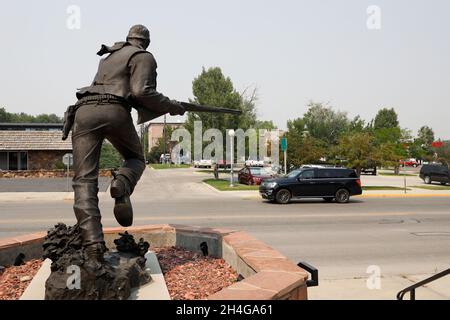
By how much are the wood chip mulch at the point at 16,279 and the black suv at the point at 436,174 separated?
30655 millimetres

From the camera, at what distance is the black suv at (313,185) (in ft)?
62.0

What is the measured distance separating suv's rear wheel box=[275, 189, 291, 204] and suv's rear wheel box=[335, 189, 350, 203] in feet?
8.01

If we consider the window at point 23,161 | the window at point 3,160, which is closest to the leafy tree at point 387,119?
the window at point 23,161

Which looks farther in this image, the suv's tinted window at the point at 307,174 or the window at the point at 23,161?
the window at the point at 23,161

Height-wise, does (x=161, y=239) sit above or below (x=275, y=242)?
above

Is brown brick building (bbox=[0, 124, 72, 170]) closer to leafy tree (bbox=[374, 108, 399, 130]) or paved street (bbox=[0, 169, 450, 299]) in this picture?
paved street (bbox=[0, 169, 450, 299])

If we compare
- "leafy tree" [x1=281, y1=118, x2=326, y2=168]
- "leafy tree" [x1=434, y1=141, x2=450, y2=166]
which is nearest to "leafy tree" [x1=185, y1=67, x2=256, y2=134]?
"leafy tree" [x1=281, y1=118, x2=326, y2=168]

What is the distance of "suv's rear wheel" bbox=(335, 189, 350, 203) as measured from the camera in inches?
762

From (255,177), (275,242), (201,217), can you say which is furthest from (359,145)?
(275,242)

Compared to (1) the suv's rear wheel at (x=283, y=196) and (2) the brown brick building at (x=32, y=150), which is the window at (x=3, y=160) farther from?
(1) the suv's rear wheel at (x=283, y=196)

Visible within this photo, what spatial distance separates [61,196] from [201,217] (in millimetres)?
11333
